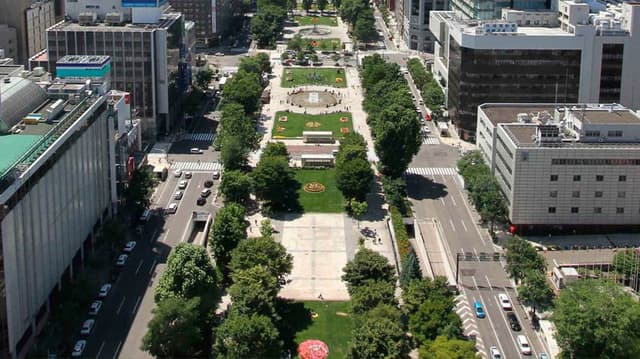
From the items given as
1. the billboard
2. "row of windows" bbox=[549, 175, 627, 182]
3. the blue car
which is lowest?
the blue car

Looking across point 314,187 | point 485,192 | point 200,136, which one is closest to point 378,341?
point 485,192

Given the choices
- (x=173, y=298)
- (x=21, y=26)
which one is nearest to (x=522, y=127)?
(x=173, y=298)

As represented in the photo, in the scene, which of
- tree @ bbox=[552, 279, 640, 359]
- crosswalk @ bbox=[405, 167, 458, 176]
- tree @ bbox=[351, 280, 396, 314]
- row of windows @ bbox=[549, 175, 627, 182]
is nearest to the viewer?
tree @ bbox=[552, 279, 640, 359]

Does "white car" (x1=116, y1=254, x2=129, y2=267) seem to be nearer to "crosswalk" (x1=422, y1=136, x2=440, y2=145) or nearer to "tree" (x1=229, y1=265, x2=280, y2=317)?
"tree" (x1=229, y1=265, x2=280, y2=317)

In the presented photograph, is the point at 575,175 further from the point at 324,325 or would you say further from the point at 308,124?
the point at 308,124

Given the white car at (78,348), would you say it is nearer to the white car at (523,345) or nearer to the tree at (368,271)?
the tree at (368,271)

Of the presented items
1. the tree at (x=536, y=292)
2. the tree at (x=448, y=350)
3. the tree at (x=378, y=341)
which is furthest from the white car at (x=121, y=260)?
the tree at (x=536, y=292)

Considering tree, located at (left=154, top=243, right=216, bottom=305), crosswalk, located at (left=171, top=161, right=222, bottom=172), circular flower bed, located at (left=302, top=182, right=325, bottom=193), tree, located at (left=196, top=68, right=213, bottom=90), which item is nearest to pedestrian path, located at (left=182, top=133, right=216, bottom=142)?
crosswalk, located at (left=171, top=161, right=222, bottom=172)
